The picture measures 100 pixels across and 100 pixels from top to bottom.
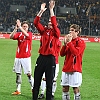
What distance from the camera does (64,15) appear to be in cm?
5681

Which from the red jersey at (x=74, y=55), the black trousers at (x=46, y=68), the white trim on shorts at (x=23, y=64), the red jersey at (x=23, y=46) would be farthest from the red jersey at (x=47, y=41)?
the white trim on shorts at (x=23, y=64)

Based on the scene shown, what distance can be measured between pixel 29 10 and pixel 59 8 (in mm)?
5432

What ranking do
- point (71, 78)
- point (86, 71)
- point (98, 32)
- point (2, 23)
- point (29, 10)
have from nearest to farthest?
point (71, 78)
point (86, 71)
point (98, 32)
point (2, 23)
point (29, 10)

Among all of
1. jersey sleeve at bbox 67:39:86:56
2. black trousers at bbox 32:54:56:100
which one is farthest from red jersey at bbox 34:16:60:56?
jersey sleeve at bbox 67:39:86:56

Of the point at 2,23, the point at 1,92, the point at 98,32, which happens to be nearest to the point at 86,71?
the point at 1,92

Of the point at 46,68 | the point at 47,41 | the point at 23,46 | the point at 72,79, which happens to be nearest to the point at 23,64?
the point at 23,46

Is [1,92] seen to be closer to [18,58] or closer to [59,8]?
[18,58]

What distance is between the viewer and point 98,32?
4909cm

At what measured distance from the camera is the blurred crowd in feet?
168

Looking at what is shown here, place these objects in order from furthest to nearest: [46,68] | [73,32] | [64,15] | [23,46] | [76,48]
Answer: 1. [64,15]
2. [23,46]
3. [46,68]
4. [73,32]
5. [76,48]

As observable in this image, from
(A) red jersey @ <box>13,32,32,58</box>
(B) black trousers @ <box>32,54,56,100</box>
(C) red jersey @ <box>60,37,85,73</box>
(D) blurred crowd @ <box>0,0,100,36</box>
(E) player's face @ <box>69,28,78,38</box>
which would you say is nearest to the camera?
(C) red jersey @ <box>60,37,85,73</box>

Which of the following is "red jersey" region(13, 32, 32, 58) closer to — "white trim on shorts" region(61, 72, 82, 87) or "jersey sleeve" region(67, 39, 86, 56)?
"white trim on shorts" region(61, 72, 82, 87)

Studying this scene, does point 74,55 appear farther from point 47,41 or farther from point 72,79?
point 47,41

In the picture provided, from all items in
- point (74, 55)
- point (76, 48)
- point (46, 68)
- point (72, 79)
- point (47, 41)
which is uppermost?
point (47, 41)
